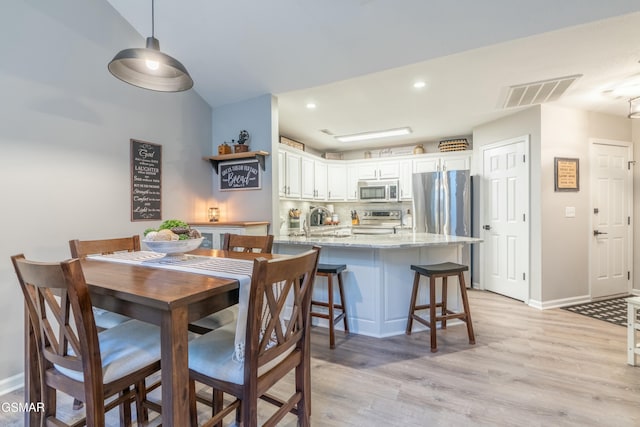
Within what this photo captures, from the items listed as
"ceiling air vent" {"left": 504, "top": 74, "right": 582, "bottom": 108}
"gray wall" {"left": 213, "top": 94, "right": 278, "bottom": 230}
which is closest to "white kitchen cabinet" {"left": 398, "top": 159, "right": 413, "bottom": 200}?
"ceiling air vent" {"left": 504, "top": 74, "right": 582, "bottom": 108}

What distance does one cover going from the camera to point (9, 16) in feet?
6.63

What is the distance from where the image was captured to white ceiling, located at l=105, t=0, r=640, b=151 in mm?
2117

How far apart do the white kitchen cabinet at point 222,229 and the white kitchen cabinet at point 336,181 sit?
7.65ft

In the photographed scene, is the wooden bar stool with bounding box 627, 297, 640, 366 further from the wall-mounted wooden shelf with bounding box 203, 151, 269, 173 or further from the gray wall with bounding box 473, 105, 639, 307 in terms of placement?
the wall-mounted wooden shelf with bounding box 203, 151, 269, 173

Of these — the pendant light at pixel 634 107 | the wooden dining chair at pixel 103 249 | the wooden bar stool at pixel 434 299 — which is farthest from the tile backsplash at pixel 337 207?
the pendant light at pixel 634 107

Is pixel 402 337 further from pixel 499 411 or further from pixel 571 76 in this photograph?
pixel 571 76

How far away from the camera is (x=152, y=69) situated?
180 centimetres

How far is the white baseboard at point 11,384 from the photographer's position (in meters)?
2.01

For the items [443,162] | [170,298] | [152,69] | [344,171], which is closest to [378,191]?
→ [344,171]

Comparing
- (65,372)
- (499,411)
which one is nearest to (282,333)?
(65,372)

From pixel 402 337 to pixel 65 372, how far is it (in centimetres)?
241

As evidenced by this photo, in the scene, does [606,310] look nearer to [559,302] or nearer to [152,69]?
[559,302]

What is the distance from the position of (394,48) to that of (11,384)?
379cm

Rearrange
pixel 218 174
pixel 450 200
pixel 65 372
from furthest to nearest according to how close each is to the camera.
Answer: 1. pixel 450 200
2. pixel 218 174
3. pixel 65 372
